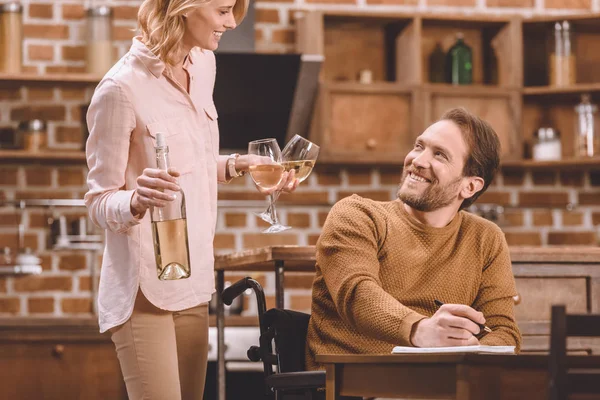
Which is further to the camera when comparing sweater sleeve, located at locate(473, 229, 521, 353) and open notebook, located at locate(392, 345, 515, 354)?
sweater sleeve, located at locate(473, 229, 521, 353)

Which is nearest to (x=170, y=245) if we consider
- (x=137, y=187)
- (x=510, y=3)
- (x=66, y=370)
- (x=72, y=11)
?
(x=137, y=187)

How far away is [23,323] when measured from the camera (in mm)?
3588

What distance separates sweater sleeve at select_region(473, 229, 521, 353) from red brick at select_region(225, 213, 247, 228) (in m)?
2.23

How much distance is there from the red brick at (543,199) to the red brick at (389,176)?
608mm

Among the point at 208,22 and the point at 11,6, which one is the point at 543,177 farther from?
the point at 208,22

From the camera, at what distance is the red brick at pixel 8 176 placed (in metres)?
4.27

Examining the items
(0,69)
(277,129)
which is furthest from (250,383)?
(0,69)

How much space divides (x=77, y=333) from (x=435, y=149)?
5.97 ft

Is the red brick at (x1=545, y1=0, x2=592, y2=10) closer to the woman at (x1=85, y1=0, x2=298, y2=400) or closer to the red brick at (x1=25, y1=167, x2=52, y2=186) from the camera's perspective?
the red brick at (x1=25, y1=167, x2=52, y2=186)

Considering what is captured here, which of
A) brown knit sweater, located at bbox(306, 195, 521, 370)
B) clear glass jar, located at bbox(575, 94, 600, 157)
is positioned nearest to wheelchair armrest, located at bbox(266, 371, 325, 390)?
brown knit sweater, located at bbox(306, 195, 521, 370)

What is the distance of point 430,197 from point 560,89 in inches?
94.4

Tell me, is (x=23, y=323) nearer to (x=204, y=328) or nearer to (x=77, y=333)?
(x=77, y=333)

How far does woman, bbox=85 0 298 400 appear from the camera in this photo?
1.85m

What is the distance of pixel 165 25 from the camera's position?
76.2 inches
